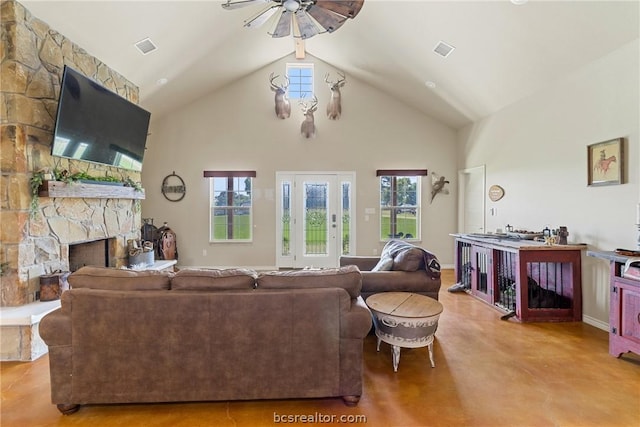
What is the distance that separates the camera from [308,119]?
6.30m

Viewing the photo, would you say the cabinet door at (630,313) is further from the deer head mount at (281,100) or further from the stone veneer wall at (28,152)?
the deer head mount at (281,100)

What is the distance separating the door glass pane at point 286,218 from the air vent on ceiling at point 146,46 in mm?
3140

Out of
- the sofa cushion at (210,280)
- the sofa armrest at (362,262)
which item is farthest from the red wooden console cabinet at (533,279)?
the sofa cushion at (210,280)

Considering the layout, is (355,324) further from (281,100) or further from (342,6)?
(281,100)

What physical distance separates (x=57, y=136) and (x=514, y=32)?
476cm

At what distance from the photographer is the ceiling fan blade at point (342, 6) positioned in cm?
255

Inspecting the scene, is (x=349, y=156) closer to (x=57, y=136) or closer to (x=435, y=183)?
(x=435, y=183)

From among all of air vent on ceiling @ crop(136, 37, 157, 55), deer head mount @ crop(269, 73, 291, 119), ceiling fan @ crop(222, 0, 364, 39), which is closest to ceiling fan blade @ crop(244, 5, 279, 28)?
ceiling fan @ crop(222, 0, 364, 39)

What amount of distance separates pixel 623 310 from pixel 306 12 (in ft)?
11.7

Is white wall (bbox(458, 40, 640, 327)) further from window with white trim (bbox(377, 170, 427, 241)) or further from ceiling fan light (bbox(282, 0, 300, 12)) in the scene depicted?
ceiling fan light (bbox(282, 0, 300, 12))

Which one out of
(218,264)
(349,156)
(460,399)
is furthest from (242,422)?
(349,156)

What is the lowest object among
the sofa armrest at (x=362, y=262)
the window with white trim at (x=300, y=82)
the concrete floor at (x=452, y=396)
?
the concrete floor at (x=452, y=396)

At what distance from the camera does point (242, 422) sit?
1.94 m

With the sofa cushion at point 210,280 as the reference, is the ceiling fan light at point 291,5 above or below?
above
